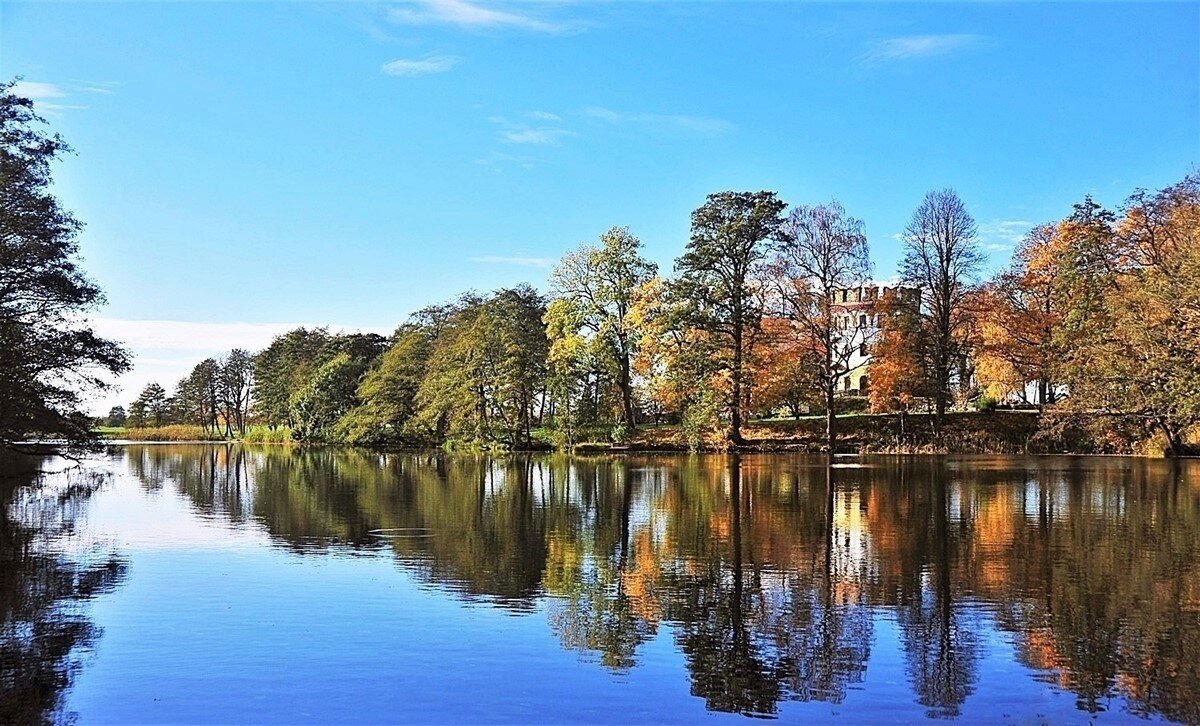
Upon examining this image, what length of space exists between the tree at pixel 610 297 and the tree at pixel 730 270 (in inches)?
261

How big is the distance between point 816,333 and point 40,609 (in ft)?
142

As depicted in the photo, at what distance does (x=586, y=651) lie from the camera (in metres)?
10.1

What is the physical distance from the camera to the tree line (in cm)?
4259

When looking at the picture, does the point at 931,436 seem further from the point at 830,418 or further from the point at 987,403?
the point at 987,403

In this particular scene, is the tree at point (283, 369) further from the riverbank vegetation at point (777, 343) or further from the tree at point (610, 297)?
the tree at point (610, 297)

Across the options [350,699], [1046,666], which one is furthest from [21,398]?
[1046,666]

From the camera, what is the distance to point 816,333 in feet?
168

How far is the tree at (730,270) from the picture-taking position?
51.5m

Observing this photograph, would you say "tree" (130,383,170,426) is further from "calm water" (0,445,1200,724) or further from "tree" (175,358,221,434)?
"calm water" (0,445,1200,724)

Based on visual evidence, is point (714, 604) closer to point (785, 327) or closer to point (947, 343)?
point (785, 327)

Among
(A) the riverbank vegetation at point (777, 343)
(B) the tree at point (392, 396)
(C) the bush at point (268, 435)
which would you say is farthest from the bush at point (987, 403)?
(C) the bush at point (268, 435)

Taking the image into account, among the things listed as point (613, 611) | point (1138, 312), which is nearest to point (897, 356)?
point (1138, 312)

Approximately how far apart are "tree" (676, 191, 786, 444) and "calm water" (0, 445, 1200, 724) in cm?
2759

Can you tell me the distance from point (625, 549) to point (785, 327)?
1442 inches
